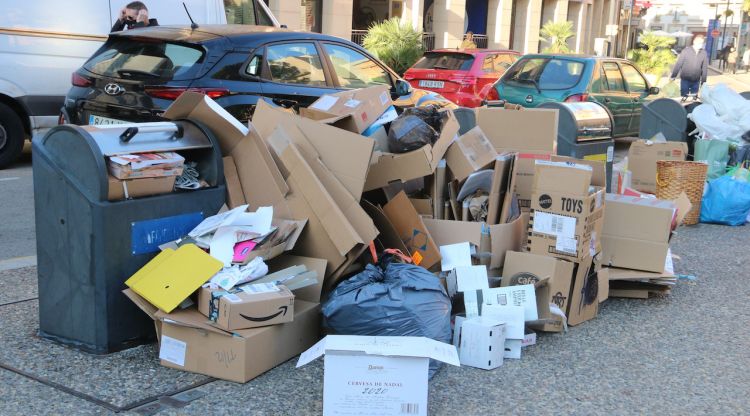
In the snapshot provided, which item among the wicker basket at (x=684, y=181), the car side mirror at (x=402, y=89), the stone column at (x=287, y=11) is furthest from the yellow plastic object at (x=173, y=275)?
the stone column at (x=287, y=11)

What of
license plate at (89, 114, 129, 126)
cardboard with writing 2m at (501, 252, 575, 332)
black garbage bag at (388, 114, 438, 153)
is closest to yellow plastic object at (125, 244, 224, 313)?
black garbage bag at (388, 114, 438, 153)

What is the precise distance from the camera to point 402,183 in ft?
17.3

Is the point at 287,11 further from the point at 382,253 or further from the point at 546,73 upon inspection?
the point at 382,253

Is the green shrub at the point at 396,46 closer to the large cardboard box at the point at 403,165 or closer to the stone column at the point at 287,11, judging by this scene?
the stone column at the point at 287,11

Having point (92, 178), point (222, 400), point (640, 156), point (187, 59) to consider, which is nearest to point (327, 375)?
point (222, 400)

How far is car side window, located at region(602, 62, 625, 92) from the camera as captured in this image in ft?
41.1

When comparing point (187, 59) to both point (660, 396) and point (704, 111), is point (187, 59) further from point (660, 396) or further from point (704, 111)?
point (704, 111)

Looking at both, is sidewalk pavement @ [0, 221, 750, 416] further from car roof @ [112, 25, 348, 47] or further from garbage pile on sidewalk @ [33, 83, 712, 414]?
car roof @ [112, 25, 348, 47]

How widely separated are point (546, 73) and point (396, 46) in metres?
10.1

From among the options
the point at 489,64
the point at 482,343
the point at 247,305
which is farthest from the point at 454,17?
the point at 247,305

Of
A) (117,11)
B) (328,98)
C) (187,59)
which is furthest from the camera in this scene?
(117,11)

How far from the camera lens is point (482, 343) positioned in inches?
163

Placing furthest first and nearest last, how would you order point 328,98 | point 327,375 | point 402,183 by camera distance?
point 328,98 < point 402,183 < point 327,375

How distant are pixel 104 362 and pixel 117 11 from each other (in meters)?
7.12
